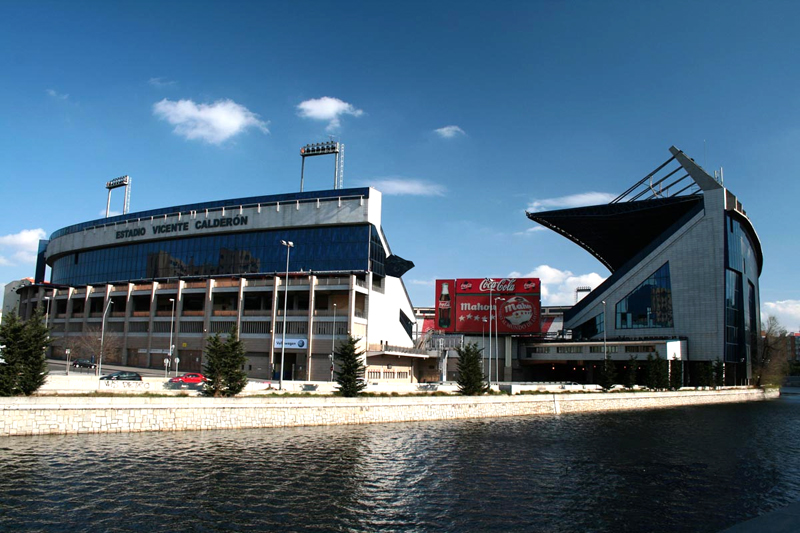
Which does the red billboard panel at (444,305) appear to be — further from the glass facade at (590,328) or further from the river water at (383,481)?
the river water at (383,481)

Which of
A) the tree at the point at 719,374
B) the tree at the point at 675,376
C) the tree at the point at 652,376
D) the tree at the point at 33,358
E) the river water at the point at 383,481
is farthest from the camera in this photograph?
the tree at the point at 719,374

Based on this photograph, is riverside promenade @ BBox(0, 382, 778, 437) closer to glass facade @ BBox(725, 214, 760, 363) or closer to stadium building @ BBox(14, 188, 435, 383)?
stadium building @ BBox(14, 188, 435, 383)

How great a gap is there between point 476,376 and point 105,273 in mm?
73517

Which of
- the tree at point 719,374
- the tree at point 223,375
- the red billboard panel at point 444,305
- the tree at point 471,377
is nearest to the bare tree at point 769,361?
the tree at point 719,374

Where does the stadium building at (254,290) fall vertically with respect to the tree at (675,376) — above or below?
above

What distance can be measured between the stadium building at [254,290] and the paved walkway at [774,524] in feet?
192

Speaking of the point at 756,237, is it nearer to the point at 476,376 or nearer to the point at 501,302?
the point at 501,302

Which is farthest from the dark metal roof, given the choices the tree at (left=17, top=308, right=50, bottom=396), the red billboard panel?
the tree at (left=17, top=308, right=50, bottom=396)

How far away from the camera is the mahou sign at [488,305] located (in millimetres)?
96312

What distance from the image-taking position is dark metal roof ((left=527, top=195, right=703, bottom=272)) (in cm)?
10756

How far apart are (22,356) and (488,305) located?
71601 mm

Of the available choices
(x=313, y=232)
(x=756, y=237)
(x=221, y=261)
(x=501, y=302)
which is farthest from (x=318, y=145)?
(x=756, y=237)

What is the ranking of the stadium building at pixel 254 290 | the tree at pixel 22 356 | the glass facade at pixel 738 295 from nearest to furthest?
the tree at pixel 22 356 < the stadium building at pixel 254 290 < the glass facade at pixel 738 295

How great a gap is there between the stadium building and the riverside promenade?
75.6ft
